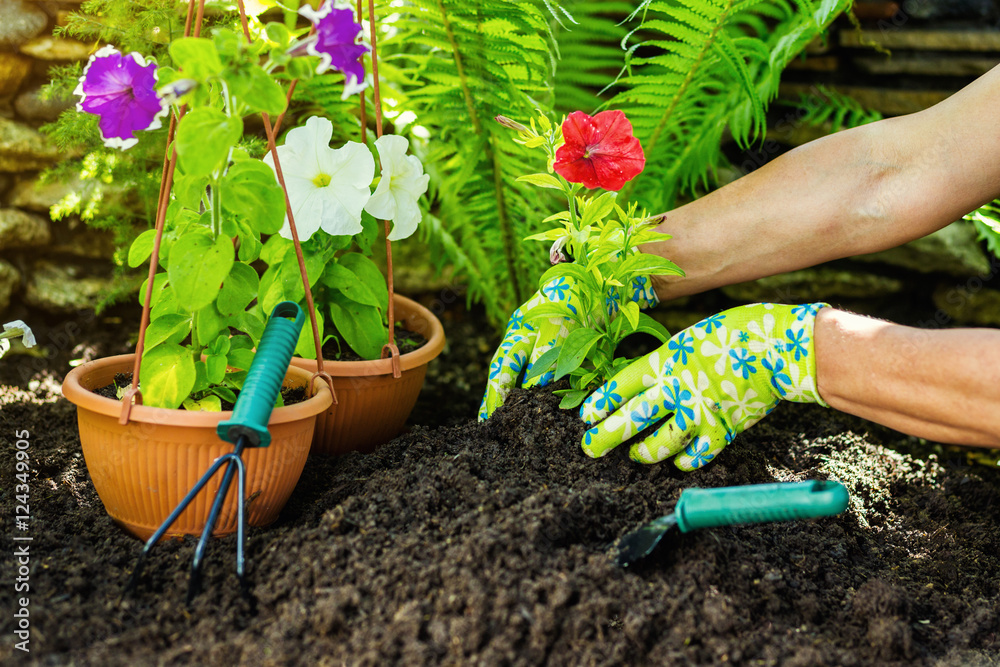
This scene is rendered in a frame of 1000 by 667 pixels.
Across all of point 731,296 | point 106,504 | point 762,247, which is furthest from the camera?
point 731,296

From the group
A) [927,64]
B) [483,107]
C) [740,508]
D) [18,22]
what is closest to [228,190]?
[740,508]

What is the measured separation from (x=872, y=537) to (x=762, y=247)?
0.64 m

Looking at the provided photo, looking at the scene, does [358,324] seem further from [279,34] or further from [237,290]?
[279,34]

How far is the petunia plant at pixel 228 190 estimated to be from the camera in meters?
0.97

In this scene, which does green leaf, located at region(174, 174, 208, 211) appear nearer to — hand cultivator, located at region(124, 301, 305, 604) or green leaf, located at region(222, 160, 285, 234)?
green leaf, located at region(222, 160, 285, 234)

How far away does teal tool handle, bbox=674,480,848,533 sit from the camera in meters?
0.91

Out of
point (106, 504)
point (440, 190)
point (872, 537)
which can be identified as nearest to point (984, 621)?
point (872, 537)

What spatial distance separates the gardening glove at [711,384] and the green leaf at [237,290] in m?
0.66

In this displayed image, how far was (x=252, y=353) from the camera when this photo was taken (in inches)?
48.4

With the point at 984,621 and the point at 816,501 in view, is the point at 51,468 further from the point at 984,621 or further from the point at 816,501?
the point at 984,621

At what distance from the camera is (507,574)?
3.14 feet

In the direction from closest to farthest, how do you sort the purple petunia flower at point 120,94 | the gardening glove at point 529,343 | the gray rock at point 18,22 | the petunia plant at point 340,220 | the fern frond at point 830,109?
the purple petunia flower at point 120,94, the petunia plant at point 340,220, the gardening glove at point 529,343, the gray rock at point 18,22, the fern frond at point 830,109

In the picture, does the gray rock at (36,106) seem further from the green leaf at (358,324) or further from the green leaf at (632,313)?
the green leaf at (632,313)

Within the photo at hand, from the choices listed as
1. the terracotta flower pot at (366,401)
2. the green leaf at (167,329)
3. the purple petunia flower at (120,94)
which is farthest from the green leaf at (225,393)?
the purple petunia flower at (120,94)
